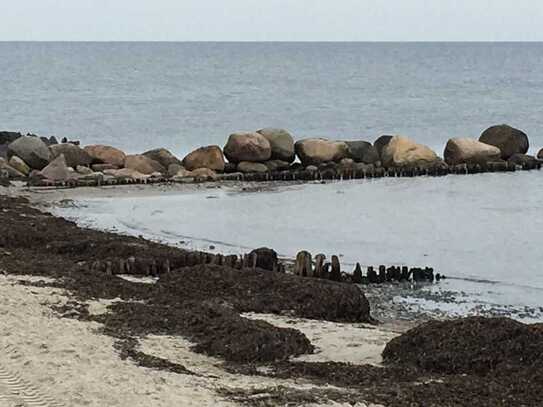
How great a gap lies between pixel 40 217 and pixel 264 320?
12678 millimetres

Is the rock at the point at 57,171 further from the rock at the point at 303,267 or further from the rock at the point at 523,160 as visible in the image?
the rock at the point at 523,160

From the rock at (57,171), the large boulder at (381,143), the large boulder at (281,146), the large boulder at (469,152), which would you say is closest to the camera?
the rock at (57,171)

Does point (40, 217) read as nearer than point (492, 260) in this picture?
No

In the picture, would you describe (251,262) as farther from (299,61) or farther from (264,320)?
(299,61)

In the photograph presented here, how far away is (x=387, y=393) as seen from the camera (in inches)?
439

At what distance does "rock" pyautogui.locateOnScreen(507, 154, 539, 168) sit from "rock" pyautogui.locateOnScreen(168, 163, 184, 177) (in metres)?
14.3

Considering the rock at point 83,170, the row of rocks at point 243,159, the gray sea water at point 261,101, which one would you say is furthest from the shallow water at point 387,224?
the gray sea water at point 261,101

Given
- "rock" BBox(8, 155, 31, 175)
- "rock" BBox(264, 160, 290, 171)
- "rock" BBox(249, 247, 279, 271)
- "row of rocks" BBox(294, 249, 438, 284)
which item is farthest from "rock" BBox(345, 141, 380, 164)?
"rock" BBox(249, 247, 279, 271)

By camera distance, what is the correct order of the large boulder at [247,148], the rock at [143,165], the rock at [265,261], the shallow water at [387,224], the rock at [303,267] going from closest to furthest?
the rock at [303,267] < the rock at [265,261] < the shallow water at [387,224] < the rock at [143,165] < the large boulder at [247,148]

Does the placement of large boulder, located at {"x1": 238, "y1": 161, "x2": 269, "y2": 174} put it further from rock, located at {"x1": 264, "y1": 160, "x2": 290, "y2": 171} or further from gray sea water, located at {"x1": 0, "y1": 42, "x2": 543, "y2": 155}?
gray sea water, located at {"x1": 0, "y1": 42, "x2": 543, "y2": 155}

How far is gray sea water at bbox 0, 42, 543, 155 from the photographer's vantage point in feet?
220

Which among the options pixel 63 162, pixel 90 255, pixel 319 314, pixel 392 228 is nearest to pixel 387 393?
pixel 319 314

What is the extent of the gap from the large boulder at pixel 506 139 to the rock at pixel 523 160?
0.76 m

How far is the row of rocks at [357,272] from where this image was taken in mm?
19406
